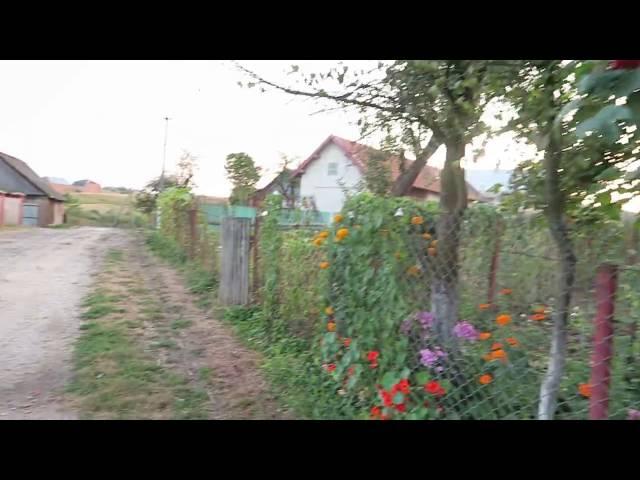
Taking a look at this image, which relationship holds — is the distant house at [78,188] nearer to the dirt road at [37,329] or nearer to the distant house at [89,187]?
the distant house at [89,187]

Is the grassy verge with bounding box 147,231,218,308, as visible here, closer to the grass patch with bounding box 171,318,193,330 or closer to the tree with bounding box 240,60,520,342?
the grass patch with bounding box 171,318,193,330

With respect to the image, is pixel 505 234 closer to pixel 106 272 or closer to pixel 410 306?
pixel 410 306

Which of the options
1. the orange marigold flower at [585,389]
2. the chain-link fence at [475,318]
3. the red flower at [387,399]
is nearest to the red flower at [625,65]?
the chain-link fence at [475,318]

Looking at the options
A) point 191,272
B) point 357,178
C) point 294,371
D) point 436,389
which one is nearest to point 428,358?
point 436,389

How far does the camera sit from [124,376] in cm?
401

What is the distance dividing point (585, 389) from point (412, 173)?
272cm

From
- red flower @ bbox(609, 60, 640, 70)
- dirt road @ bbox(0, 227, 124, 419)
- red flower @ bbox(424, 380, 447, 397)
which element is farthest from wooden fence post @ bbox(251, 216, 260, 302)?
red flower @ bbox(609, 60, 640, 70)

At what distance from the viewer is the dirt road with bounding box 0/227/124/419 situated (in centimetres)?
357

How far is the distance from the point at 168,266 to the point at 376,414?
28.0 feet

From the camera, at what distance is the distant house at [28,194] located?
24.0 meters

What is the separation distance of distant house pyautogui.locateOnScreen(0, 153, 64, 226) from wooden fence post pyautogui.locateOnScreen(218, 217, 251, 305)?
1981 centimetres
